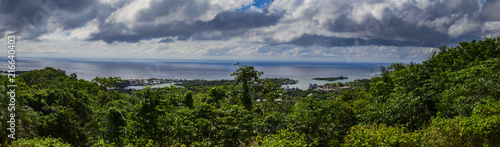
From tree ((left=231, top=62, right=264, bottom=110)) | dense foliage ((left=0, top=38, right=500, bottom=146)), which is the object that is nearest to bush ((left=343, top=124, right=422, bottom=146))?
dense foliage ((left=0, top=38, right=500, bottom=146))

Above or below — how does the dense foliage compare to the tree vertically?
below

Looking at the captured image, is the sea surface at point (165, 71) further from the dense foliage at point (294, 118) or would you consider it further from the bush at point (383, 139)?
A: the bush at point (383, 139)

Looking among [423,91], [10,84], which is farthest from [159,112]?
[423,91]

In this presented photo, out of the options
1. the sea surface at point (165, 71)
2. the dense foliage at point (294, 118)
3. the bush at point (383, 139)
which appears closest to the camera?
the bush at point (383, 139)

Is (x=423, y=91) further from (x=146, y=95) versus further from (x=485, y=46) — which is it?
(x=146, y=95)

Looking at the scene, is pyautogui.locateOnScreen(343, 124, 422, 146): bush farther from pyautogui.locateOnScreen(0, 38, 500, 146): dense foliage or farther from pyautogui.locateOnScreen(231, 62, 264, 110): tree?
pyautogui.locateOnScreen(231, 62, 264, 110): tree

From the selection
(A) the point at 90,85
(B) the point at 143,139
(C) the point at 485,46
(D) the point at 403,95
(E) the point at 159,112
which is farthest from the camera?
(A) the point at 90,85

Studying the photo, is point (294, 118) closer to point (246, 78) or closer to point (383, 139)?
point (246, 78)

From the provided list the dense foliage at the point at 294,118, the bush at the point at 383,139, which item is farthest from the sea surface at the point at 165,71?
the bush at the point at 383,139
